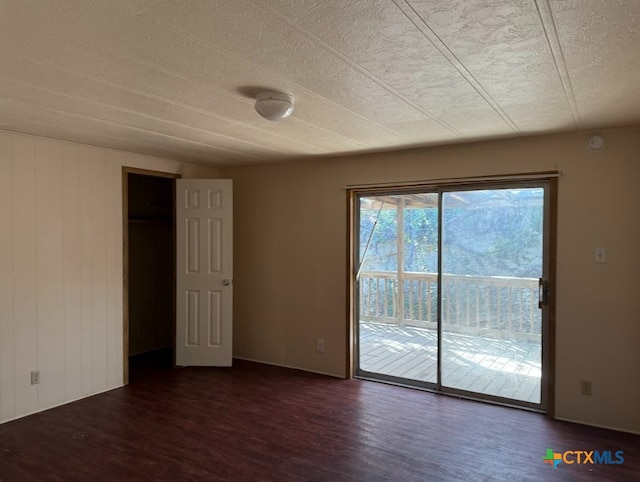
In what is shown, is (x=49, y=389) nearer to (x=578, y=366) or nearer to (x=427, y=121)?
(x=427, y=121)

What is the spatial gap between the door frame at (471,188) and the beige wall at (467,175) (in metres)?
0.05

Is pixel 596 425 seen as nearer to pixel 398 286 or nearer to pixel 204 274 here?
pixel 398 286

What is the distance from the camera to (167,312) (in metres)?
5.68

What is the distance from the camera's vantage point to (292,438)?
308 centimetres

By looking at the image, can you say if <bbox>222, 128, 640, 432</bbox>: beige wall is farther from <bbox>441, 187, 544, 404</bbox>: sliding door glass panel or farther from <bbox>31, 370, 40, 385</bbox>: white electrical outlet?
<bbox>31, 370, 40, 385</bbox>: white electrical outlet

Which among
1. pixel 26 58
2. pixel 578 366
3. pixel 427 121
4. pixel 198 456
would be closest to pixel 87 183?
pixel 26 58

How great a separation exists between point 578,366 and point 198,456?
2.87 meters

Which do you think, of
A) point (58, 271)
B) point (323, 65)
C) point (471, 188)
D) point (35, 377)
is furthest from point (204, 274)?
point (323, 65)

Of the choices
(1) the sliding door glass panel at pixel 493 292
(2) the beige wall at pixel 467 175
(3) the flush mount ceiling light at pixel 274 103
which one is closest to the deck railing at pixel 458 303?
(1) the sliding door glass panel at pixel 493 292

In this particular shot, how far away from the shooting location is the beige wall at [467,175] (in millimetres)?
3209

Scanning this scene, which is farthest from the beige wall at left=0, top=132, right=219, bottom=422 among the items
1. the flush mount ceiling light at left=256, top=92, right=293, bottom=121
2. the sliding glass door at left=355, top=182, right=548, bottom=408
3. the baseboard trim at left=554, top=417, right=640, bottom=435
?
the baseboard trim at left=554, top=417, right=640, bottom=435

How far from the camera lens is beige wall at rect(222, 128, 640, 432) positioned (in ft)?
10.5

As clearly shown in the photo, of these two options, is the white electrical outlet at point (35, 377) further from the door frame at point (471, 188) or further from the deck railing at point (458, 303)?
the deck railing at point (458, 303)

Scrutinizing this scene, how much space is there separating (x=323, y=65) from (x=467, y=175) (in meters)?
2.23
